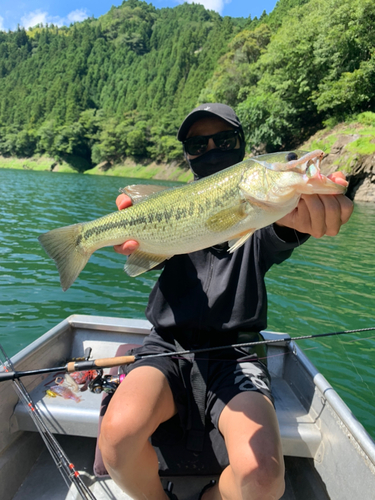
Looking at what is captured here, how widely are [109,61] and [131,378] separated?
6841 inches

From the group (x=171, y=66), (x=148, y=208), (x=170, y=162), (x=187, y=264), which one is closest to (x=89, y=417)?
(x=187, y=264)

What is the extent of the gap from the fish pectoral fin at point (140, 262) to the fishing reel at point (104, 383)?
114 centimetres

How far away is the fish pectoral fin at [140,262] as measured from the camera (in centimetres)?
277

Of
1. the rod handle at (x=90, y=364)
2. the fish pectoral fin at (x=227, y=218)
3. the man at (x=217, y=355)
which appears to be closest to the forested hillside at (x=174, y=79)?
the man at (x=217, y=355)

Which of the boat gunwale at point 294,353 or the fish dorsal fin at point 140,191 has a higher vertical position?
the fish dorsal fin at point 140,191

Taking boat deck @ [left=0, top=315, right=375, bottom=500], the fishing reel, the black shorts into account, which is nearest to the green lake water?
boat deck @ [left=0, top=315, right=375, bottom=500]

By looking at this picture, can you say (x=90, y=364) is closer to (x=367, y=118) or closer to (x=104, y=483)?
(x=104, y=483)

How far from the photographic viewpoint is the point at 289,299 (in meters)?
7.89

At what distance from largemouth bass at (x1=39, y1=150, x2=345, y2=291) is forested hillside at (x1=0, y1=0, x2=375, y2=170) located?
3927 cm

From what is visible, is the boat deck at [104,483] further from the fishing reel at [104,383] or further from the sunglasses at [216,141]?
the sunglasses at [216,141]

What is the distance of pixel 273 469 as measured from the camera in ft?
6.64

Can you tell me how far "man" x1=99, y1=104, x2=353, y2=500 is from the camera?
2.15 m

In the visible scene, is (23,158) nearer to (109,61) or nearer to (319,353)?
(109,61)

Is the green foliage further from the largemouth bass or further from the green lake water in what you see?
the largemouth bass
